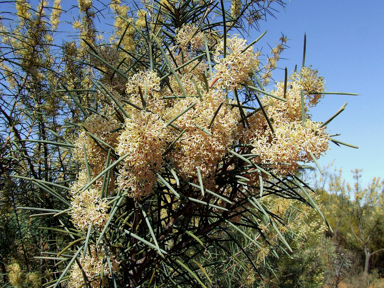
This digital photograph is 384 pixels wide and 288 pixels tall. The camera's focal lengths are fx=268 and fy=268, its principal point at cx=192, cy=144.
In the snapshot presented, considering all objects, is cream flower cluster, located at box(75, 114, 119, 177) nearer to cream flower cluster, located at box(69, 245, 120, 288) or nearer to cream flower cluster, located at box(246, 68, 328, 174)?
cream flower cluster, located at box(69, 245, 120, 288)

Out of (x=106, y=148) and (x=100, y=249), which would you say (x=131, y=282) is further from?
(x=106, y=148)

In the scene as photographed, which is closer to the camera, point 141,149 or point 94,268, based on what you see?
point 141,149

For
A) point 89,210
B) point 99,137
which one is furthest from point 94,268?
point 99,137

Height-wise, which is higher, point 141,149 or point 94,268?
point 141,149

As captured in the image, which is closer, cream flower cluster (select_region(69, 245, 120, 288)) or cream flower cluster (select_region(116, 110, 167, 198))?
cream flower cluster (select_region(116, 110, 167, 198))

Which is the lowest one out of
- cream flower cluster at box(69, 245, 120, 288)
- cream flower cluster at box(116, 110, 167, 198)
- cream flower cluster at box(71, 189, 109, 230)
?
cream flower cluster at box(69, 245, 120, 288)

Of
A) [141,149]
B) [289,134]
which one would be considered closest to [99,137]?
[141,149]

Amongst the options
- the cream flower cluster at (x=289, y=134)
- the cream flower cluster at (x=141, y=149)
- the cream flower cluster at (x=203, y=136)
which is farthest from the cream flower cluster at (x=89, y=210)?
the cream flower cluster at (x=289, y=134)

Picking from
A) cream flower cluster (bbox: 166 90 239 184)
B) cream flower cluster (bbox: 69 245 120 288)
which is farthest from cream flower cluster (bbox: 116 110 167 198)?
cream flower cluster (bbox: 69 245 120 288)

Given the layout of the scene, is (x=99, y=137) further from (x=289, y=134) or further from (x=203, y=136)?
(x=289, y=134)

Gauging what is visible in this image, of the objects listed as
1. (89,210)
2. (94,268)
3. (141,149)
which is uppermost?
(141,149)

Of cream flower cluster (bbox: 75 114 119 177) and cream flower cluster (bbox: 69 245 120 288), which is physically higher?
cream flower cluster (bbox: 75 114 119 177)

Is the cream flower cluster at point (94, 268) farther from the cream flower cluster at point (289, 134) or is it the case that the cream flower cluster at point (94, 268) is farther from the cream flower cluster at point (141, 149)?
the cream flower cluster at point (289, 134)

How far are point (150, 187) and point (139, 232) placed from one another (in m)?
0.40
